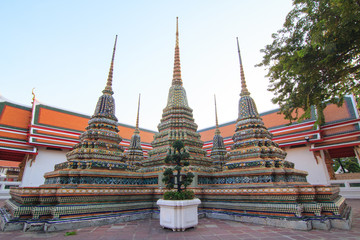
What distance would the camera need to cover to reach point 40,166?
16016 millimetres

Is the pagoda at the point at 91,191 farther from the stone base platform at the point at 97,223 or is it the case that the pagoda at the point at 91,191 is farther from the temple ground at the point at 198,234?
the temple ground at the point at 198,234

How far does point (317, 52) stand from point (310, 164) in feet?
44.5

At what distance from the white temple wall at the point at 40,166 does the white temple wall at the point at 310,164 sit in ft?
64.1

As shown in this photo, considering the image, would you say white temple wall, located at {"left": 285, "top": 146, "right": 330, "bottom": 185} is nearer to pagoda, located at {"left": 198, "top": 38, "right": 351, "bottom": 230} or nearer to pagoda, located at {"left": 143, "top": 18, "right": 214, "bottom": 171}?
pagoda, located at {"left": 198, "top": 38, "right": 351, "bottom": 230}

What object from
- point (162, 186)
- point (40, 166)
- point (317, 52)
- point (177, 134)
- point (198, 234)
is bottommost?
point (198, 234)

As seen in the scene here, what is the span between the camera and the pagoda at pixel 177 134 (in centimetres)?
758

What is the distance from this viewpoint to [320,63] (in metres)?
4.52

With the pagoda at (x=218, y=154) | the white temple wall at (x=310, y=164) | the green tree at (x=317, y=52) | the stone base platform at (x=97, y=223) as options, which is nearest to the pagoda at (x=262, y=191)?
the stone base platform at (x=97, y=223)

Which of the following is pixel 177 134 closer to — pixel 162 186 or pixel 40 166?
pixel 162 186

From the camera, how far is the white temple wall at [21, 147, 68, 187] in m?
15.4

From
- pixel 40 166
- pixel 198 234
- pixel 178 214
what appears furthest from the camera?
pixel 40 166

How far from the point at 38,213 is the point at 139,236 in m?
2.62

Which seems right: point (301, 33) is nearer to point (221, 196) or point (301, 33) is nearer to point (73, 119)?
point (221, 196)

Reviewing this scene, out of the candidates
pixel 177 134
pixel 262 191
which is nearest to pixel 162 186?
pixel 177 134
